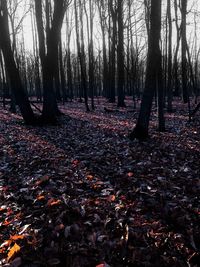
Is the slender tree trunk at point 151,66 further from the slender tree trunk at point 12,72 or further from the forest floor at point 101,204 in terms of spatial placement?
the slender tree trunk at point 12,72

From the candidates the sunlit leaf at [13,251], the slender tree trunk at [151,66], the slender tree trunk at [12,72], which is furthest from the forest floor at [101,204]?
the slender tree trunk at [12,72]

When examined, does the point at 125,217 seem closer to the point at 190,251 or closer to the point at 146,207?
the point at 146,207

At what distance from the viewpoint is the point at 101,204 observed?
4504 millimetres

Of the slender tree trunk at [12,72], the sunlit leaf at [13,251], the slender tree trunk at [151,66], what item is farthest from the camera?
the slender tree trunk at [12,72]

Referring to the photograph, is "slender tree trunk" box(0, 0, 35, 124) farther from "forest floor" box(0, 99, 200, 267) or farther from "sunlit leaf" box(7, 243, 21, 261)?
"sunlit leaf" box(7, 243, 21, 261)

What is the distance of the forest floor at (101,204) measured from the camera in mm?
3352

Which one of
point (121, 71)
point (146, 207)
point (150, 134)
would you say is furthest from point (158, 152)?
point (121, 71)

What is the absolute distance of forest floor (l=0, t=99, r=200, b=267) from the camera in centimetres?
335

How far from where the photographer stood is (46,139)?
9.34m

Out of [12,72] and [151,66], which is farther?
[12,72]

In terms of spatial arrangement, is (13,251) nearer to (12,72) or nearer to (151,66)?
(151,66)

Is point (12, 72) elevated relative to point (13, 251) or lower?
elevated

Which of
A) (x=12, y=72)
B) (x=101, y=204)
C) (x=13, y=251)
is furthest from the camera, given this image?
(x=12, y=72)

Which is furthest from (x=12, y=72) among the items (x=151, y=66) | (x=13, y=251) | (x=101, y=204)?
(x=13, y=251)
